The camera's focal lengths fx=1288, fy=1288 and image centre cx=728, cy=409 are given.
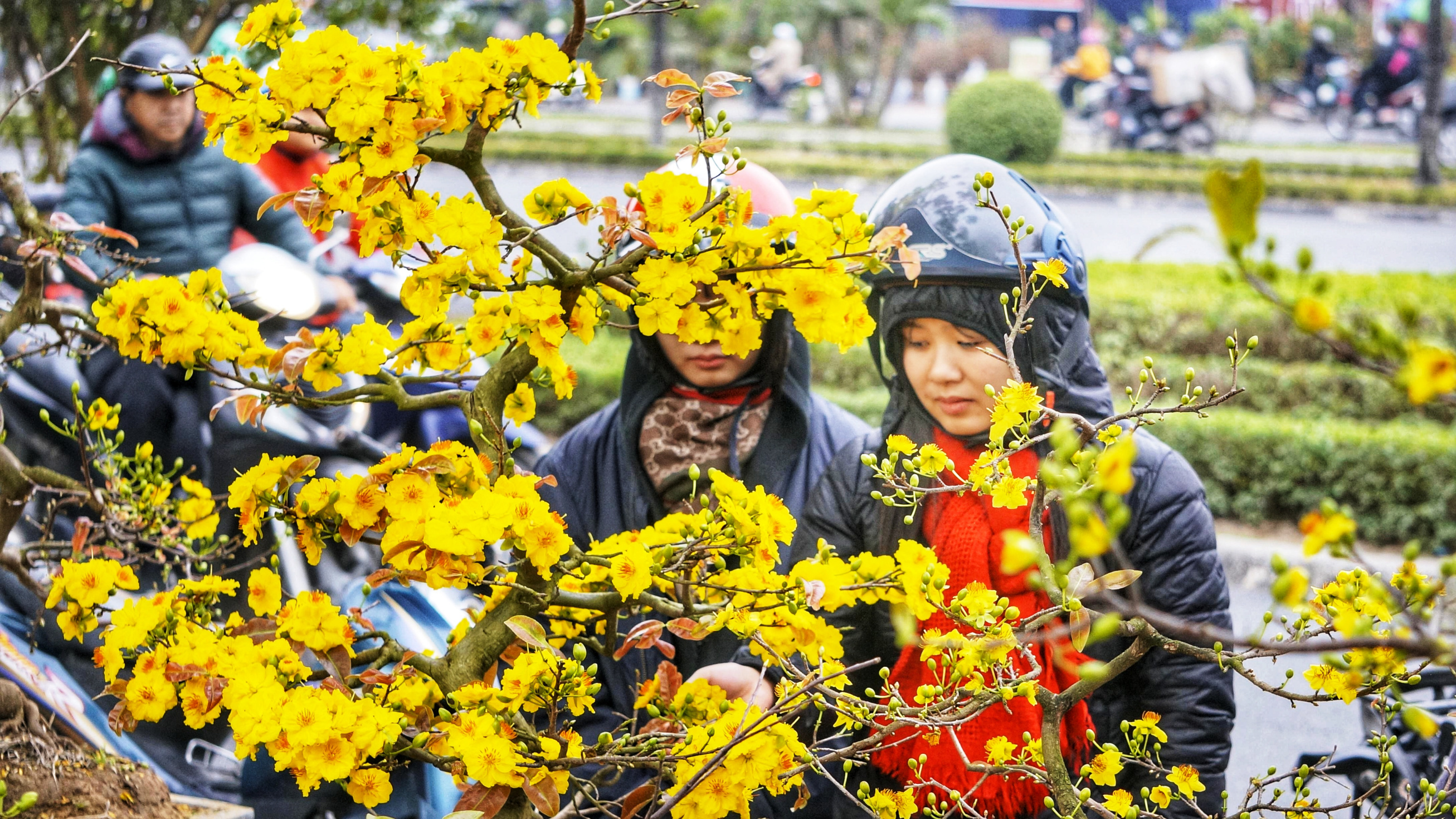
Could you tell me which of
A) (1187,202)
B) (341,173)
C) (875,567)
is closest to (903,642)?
(875,567)

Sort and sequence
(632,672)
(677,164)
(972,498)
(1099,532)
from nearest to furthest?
(1099,532), (677,164), (972,498), (632,672)

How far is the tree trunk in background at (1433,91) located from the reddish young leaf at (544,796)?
13.8 meters

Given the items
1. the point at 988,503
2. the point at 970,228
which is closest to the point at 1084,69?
the point at 970,228

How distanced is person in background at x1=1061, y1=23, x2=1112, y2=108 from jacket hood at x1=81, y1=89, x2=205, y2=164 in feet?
61.9

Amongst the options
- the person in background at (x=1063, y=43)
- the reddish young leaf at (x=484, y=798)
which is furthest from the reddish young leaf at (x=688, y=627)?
the person in background at (x=1063, y=43)

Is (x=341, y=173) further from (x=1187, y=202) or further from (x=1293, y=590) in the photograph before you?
(x=1187, y=202)

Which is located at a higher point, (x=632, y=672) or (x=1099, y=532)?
(x=1099, y=532)

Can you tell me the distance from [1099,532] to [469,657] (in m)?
0.96

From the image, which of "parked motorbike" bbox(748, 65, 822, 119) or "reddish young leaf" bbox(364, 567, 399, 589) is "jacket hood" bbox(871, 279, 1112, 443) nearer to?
"reddish young leaf" bbox(364, 567, 399, 589)

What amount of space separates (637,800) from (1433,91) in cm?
1442

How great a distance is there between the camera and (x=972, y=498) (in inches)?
76.9

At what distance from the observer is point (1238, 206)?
0.69 metres

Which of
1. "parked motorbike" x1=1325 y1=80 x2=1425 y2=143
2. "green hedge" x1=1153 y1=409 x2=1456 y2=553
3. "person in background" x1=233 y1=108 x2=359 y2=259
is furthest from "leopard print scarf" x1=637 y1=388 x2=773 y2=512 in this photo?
"parked motorbike" x1=1325 y1=80 x2=1425 y2=143

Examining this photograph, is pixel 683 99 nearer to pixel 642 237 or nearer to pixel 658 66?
pixel 642 237
